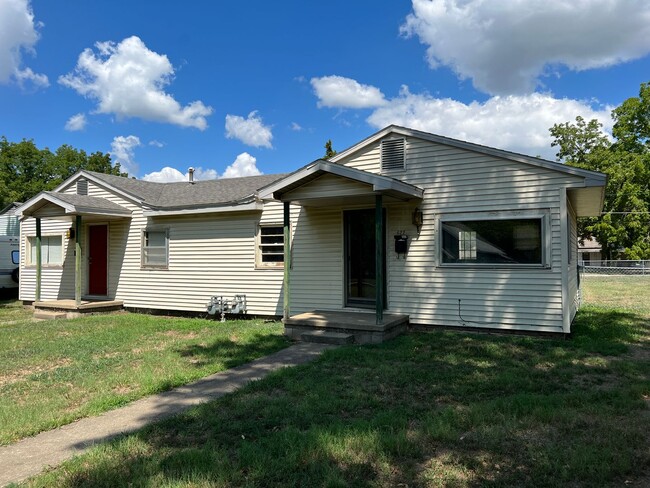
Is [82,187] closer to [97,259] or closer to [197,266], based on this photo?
[97,259]

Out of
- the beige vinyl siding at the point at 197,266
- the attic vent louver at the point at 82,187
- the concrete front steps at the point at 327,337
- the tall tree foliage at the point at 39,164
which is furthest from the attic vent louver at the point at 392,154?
the tall tree foliage at the point at 39,164

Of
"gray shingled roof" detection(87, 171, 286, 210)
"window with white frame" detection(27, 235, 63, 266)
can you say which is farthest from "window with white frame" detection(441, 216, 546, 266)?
"window with white frame" detection(27, 235, 63, 266)

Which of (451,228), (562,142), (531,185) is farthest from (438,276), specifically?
(562,142)

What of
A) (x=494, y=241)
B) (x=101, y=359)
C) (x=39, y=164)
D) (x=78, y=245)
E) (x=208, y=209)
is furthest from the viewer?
(x=39, y=164)

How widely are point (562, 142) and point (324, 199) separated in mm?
35501

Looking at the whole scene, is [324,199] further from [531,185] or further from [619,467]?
Result: [619,467]

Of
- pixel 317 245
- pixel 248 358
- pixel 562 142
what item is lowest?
pixel 248 358

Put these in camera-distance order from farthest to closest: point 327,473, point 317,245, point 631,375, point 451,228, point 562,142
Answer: point 562,142
point 317,245
point 451,228
point 631,375
point 327,473

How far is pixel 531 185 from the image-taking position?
7.77 meters

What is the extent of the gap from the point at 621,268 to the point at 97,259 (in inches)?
1198

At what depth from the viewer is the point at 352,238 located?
31.4 ft

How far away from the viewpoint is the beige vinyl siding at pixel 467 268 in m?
7.64

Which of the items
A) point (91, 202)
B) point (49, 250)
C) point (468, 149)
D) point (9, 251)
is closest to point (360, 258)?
point (468, 149)

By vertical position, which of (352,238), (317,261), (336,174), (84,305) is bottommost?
(84,305)
